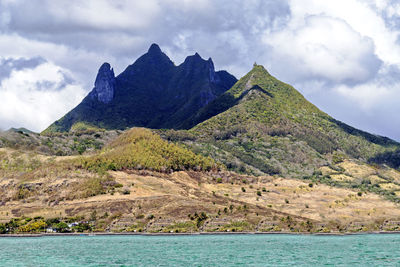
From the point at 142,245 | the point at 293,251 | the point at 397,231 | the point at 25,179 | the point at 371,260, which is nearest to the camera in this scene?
the point at 371,260

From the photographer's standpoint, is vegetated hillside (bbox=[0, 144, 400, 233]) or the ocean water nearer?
the ocean water

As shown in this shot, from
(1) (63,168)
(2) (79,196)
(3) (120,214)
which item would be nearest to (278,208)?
(3) (120,214)

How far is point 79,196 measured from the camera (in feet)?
584

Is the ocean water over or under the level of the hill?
under

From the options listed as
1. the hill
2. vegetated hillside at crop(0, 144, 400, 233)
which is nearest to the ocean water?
vegetated hillside at crop(0, 144, 400, 233)

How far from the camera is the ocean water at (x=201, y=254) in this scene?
81438 millimetres

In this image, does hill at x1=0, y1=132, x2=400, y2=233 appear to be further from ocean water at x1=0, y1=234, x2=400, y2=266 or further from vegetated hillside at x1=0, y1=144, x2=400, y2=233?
ocean water at x1=0, y1=234, x2=400, y2=266

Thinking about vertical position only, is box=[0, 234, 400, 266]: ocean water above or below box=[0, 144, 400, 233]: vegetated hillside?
below

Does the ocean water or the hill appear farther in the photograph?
the hill

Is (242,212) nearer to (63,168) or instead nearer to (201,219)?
(201,219)

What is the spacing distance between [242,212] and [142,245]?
59.7 m

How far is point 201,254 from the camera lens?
93.4 meters

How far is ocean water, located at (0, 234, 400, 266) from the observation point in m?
81.4

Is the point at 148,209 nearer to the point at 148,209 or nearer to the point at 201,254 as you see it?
the point at 148,209
